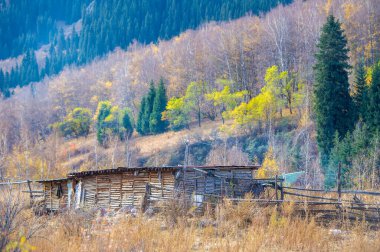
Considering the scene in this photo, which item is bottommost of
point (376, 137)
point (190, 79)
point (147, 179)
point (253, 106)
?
point (147, 179)

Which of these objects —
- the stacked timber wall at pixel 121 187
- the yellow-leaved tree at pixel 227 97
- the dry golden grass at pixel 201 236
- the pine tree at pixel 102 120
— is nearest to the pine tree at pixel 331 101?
the stacked timber wall at pixel 121 187

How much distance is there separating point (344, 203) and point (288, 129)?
34.5m

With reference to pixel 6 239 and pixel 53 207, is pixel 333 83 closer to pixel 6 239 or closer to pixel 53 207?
pixel 53 207

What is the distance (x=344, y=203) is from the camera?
13891mm

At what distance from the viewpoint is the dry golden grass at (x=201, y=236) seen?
8789 millimetres

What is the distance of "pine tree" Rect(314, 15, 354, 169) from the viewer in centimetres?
3469

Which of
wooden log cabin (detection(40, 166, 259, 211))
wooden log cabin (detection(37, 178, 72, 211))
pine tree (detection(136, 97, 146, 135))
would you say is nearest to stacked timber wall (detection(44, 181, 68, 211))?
wooden log cabin (detection(37, 178, 72, 211))

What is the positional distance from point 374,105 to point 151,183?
20.8 metres

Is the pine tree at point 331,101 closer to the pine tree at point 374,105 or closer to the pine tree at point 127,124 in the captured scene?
the pine tree at point 374,105

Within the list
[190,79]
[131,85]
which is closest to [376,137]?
[190,79]

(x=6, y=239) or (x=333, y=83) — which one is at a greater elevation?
(x=333, y=83)

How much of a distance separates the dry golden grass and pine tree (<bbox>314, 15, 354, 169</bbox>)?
77.0 feet

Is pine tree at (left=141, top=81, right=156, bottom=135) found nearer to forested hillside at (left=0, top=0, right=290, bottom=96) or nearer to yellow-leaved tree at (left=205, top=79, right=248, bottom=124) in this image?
yellow-leaved tree at (left=205, top=79, right=248, bottom=124)

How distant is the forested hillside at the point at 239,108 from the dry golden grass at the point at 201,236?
583 inches
